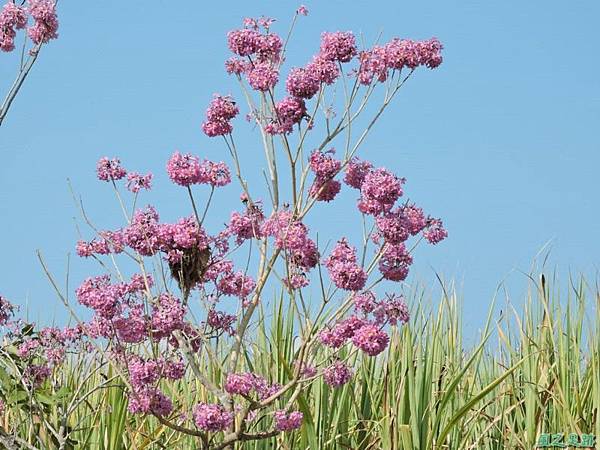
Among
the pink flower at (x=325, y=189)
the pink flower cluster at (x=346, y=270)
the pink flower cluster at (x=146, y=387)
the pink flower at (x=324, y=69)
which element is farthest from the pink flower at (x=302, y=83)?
the pink flower cluster at (x=146, y=387)

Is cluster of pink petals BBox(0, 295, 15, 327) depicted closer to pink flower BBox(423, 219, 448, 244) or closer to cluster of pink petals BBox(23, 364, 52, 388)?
cluster of pink petals BBox(23, 364, 52, 388)

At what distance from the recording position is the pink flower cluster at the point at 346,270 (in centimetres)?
388

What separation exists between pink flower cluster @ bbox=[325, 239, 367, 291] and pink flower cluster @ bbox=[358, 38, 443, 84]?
1.05 metres

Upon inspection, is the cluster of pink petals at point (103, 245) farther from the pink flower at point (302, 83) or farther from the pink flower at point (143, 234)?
the pink flower at point (302, 83)

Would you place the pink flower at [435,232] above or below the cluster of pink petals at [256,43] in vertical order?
below

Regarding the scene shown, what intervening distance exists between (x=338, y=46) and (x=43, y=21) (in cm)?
194

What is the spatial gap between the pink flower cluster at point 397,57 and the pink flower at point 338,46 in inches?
6.3

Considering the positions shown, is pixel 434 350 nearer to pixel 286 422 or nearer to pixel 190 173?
pixel 286 422

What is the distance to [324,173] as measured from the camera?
424cm

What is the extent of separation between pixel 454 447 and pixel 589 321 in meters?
1.50

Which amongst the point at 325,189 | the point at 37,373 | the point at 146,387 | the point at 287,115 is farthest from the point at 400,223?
the point at 37,373

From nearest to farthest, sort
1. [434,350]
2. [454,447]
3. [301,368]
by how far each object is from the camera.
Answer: [301,368]
[454,447]
[434,350]

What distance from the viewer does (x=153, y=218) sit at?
4.14 m

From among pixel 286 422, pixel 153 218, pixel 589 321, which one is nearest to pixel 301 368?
pixel 286 422
